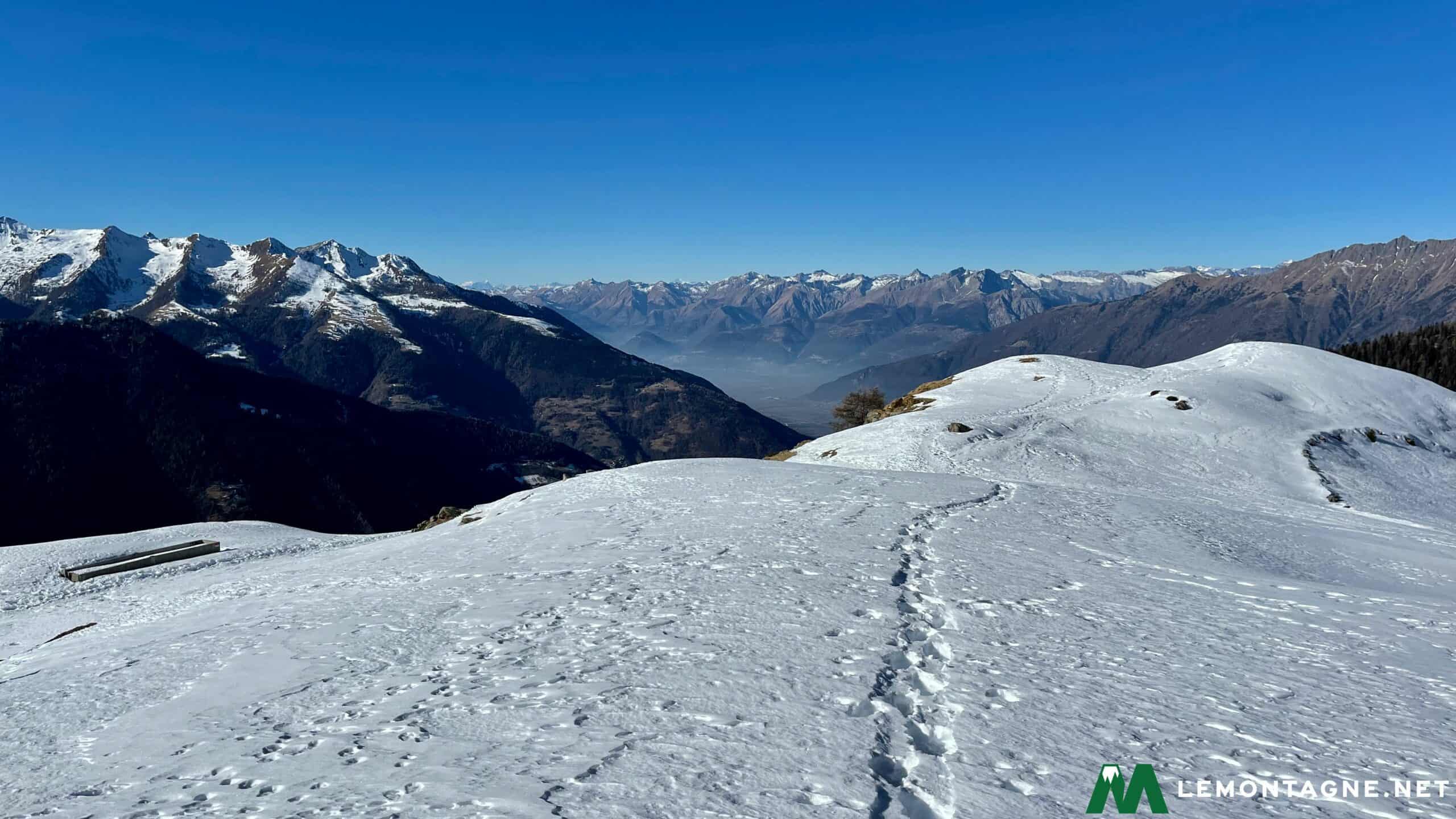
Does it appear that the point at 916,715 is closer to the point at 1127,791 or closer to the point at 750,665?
the point at 1127,791

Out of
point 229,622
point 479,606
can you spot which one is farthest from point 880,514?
point 229,622

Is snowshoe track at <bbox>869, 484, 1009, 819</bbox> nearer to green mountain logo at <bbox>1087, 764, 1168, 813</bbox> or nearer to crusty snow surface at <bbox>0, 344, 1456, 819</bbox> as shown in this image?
crusty snow surface at <bbox>0, 344, 1456, 819</bbox>

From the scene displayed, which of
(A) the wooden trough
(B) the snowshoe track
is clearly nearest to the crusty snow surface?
(B) the snowshoe track

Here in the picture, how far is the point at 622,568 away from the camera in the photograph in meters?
19.8

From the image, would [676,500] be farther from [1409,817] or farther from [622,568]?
[1409,817]

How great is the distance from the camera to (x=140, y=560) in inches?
1342

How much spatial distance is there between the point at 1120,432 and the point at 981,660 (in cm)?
5125

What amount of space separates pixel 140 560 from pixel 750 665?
35726 millimetres

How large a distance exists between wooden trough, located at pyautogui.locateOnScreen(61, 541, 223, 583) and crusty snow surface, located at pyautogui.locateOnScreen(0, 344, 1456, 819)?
3.89 feet

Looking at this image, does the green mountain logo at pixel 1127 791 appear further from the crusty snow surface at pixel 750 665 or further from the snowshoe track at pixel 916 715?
the snowshoe track at pixel 916 715

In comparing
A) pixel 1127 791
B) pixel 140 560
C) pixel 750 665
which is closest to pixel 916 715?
pixel 1127 791

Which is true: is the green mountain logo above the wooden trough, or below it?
above

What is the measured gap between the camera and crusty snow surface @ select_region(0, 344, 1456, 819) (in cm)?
870

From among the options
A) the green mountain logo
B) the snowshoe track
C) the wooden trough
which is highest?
the snowshoe track
